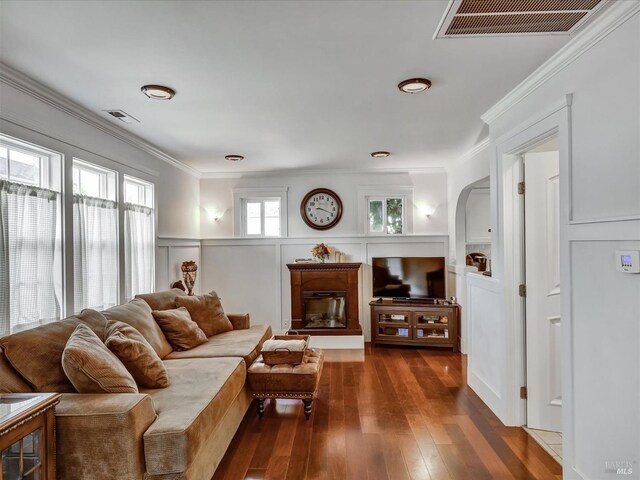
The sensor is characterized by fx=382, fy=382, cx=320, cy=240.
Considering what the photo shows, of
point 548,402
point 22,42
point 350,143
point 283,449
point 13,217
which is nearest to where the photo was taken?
point 22,42

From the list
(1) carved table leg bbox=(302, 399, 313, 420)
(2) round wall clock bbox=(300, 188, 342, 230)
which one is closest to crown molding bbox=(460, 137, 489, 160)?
(2) round wall clock bbox=(300, 188, 342, 230)

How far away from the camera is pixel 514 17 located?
188 centimetres

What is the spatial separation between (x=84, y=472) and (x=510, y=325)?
9.71 ft

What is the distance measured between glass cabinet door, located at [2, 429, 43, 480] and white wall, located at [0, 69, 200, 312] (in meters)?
1.54

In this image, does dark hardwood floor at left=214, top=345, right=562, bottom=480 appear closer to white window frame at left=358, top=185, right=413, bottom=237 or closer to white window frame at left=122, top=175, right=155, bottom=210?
white window frame at left=358, top=185, right=413, bottom=237

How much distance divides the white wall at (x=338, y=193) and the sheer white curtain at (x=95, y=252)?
2.34 m

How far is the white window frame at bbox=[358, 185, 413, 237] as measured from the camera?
5.87m

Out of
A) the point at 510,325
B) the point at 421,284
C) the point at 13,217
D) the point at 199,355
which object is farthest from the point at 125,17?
the point at 421,284

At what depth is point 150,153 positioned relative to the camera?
4.37m

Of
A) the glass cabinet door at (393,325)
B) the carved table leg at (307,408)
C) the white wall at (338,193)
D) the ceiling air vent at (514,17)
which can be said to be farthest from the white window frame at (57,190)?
the glass cabinet door at (393,325)

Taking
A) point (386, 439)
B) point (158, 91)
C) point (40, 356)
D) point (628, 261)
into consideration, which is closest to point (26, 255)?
point (40, 356)

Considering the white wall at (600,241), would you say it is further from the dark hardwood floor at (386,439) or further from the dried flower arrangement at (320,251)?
the dried flower arrangement at (320,251)

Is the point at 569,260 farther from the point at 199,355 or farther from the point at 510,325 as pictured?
the point at 199,355

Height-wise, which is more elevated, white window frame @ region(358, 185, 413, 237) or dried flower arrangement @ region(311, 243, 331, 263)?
white window frame @ region(358, 185, 413, 237)
